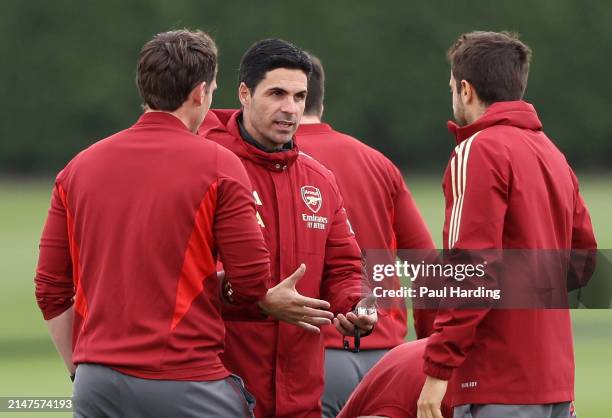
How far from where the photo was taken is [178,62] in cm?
380

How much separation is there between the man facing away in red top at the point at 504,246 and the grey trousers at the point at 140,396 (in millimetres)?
620

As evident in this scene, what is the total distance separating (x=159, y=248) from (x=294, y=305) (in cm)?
48

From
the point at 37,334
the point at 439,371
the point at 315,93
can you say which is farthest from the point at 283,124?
the point at 37,334

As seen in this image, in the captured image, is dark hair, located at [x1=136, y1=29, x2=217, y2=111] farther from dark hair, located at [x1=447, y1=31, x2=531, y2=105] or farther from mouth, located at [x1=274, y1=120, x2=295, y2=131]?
dark hair, located at [x1=447, y1=31, x2=531, y2=105]

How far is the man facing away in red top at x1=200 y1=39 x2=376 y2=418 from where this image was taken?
164 inches

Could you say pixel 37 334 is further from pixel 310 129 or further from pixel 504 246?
pixel 504 246

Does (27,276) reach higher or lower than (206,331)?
higher

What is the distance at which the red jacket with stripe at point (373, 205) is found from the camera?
543 cm

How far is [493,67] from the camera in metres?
4.05

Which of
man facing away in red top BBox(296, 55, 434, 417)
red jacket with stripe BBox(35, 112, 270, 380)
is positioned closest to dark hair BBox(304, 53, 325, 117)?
man facing away in red top BBox(296, 55, 434, 417)

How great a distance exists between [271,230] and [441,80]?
32707mm

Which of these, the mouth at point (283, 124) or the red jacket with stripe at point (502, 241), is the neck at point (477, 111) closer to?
the red jacket with stripe at point (502, 241)

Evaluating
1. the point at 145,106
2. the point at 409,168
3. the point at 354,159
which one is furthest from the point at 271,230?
the point at 409,168

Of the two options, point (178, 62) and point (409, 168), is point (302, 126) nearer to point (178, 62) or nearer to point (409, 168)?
point (178, 62)
